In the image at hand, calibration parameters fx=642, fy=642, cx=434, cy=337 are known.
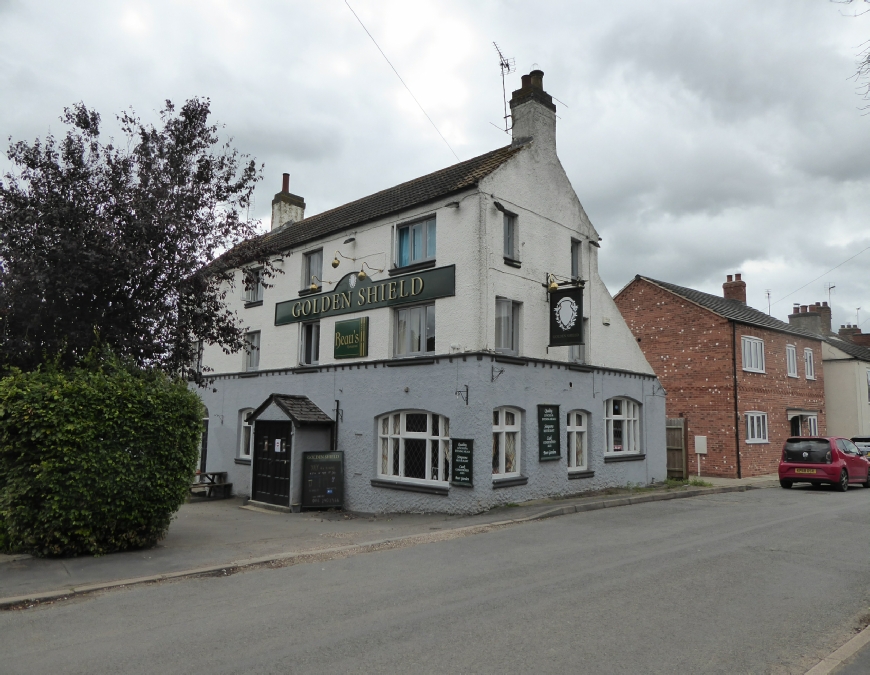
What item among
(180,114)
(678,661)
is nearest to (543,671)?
(678,661)

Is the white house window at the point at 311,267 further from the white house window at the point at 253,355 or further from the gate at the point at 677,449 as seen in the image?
the gate at the point at 677,449

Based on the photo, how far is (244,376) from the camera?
2162 cm

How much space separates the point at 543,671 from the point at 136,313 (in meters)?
10.9

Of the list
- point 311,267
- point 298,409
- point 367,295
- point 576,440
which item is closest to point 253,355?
point 311,267

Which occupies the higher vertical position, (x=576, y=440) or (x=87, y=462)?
(x=576, y=440)

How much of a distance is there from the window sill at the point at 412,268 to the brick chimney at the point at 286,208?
11543 mm

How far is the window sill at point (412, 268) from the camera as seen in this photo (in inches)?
631

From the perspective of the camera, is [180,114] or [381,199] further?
[381,199]

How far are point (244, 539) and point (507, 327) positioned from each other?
773cm

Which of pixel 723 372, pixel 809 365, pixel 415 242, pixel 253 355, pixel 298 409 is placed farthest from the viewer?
pixel 809 365

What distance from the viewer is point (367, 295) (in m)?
17.4

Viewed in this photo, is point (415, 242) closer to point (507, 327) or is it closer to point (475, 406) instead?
point (507, 327)

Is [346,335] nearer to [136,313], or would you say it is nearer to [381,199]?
[381,199]

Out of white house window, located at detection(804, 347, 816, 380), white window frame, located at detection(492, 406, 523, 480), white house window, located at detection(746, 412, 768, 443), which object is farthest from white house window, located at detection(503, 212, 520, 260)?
white house window, located at detection(804, 347, 816, 380)
